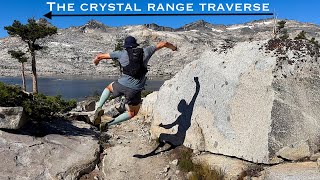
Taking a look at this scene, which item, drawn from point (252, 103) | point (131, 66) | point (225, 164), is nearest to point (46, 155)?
point (131, 66)

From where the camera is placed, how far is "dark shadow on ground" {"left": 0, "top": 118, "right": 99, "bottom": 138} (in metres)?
9.70

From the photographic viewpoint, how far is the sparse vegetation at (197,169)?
7992 mm

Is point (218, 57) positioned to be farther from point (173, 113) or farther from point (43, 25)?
point (43, 25)

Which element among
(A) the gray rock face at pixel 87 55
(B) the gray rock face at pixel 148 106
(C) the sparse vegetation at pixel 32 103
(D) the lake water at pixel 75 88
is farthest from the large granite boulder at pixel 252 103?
(A) the gray rock face at pixel 87 55

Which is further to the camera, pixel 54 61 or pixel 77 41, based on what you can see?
pixel 77 41

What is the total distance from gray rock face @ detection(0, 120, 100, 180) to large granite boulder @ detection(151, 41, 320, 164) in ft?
6.53

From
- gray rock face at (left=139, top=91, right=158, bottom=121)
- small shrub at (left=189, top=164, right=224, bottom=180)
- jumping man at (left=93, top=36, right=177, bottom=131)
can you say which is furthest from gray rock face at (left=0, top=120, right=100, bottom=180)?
gray rock face at (left=139, top=91, right=158, bottom=121)

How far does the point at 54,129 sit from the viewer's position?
1034 cm

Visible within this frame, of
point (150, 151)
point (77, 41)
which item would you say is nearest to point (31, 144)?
point (150, 151)

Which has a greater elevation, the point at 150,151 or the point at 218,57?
the point at 218,57

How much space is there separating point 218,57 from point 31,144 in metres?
4.52

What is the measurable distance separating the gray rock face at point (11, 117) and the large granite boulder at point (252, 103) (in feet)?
10.8

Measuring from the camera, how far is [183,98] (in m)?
9.91

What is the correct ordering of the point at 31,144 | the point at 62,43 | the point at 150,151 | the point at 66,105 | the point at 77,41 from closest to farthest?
the point at 31,144, the point at 150,151, the point at 66,105, the point at 62,43, the point at 77,41
